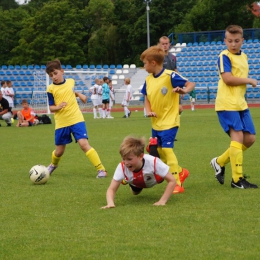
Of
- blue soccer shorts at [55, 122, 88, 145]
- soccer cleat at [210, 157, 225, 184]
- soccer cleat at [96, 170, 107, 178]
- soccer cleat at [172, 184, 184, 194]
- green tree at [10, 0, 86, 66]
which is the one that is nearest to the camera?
soccer cleat at [172, 184, 184, 194]

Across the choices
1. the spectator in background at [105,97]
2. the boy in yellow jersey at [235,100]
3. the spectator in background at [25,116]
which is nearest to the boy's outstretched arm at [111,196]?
the boy in yellow jersey at [235,100]

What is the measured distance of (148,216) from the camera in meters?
6.13

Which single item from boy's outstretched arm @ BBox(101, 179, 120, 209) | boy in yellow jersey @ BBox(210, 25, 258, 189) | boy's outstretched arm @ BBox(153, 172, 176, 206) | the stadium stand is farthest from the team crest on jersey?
the stadium stand

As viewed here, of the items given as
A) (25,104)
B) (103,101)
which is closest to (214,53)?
(103,101)

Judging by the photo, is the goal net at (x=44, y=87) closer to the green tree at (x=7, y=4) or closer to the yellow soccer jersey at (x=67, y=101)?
the yellow soccer jersey at (x=67, y=101)

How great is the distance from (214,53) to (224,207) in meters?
39.4

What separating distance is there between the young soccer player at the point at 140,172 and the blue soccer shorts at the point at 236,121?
1225 mm

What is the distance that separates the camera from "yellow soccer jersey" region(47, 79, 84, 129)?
9.44 m

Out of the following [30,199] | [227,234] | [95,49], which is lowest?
[95,49]

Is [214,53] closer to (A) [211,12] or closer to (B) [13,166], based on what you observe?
(A) [211,12]

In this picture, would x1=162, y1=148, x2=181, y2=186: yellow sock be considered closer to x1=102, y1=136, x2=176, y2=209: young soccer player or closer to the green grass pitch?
the green grass pitch

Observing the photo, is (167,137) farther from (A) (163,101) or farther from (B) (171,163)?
(A) (163,101)

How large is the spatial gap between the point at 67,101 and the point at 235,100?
2.88 metres

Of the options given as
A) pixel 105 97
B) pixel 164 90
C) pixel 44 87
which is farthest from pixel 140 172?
pixel 44 87
